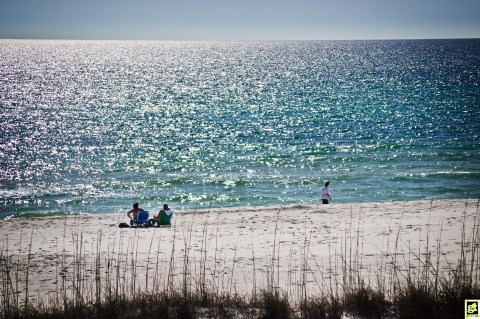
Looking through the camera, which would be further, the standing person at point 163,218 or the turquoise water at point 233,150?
the turquoise water at point 233,150

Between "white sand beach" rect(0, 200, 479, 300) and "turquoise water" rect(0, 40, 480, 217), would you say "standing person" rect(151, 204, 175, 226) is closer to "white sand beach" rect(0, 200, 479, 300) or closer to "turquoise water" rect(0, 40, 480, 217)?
"white sand beach" rect(0, 200, 479, 300)

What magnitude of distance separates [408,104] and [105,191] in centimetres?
4980

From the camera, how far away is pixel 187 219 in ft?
67.8

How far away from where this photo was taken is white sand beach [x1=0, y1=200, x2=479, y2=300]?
10562 mm

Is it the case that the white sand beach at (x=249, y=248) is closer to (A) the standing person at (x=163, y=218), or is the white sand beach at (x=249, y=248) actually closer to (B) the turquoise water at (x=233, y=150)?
(A) the standing person at (x=163, y=218)

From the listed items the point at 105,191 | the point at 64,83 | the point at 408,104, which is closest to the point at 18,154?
the point at 105,191

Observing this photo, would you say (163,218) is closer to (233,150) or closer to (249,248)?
(249,248)

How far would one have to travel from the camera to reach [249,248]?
48.0ft

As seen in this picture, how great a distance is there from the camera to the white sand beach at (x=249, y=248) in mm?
10562

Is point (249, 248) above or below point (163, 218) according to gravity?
below

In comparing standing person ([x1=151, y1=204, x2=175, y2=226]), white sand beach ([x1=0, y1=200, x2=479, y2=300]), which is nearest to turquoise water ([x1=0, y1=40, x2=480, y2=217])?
standing person ([x1=151, y1=204, x2=175, y2=226])

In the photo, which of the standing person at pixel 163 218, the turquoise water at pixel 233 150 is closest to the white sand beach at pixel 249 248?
the standing person at pixel 163 218

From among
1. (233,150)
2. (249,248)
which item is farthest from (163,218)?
(233,150)

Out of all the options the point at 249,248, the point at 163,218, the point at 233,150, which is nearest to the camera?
the point at 249,248
